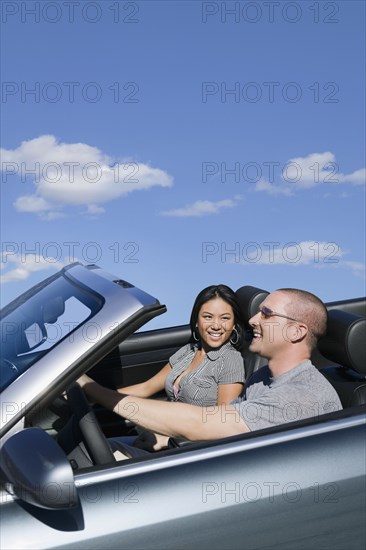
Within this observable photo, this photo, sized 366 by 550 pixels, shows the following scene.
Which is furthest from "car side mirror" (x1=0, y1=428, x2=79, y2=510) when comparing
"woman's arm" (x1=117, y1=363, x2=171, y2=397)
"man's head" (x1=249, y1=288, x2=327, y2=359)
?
"woman's arm" (x1=117, y1=363, x2=171, y2=397)

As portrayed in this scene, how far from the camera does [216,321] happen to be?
3982mm

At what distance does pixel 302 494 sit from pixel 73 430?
2.98 feet

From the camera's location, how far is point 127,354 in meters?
4.71

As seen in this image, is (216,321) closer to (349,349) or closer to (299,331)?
(299,331)

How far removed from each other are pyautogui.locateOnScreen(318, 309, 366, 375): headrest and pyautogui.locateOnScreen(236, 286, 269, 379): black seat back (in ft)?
1.83

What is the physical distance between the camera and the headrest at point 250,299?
3992mm

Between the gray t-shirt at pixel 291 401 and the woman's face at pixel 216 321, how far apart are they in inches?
32.1

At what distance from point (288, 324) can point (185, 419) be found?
0.70 m

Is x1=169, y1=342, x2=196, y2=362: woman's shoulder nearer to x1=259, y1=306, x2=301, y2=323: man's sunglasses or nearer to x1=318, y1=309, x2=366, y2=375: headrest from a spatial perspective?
x1=259, y1=306, x2=301, y2=323: man's sunglasses

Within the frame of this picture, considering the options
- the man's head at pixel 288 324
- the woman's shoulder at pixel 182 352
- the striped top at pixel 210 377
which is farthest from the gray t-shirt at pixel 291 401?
the woman's shoulder at pixel 182 352

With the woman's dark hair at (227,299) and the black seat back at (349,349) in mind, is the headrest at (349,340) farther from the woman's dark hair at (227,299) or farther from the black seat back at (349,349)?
the woman's dark hair at (227,299)

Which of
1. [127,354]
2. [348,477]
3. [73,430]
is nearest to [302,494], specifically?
[348,477]

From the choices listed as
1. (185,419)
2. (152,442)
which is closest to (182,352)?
(152,442)

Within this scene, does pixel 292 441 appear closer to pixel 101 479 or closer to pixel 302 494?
pixel 302 494
